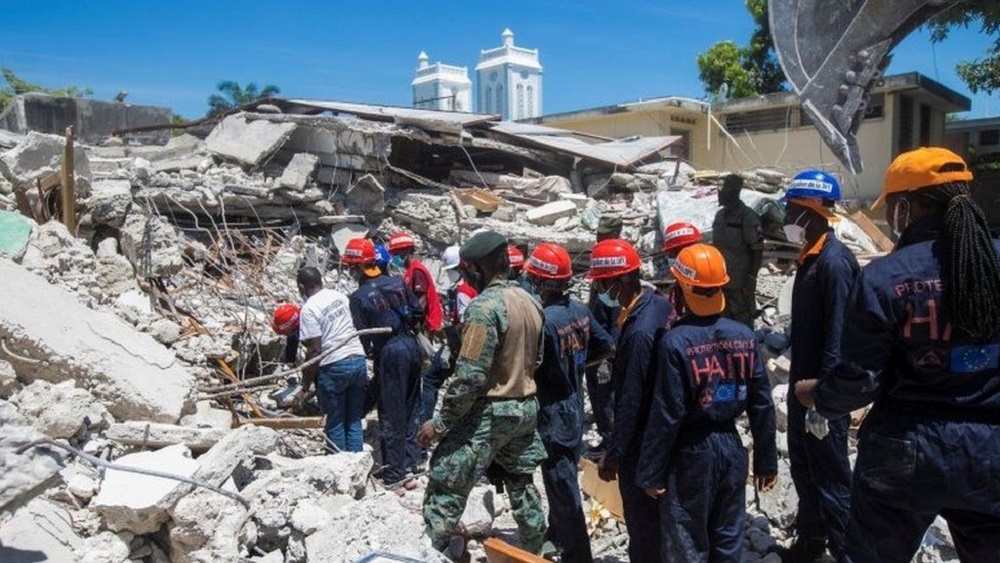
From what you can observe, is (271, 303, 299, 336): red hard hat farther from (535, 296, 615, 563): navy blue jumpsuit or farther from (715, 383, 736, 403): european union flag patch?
(715, 383, 736, 403): european union flag patch

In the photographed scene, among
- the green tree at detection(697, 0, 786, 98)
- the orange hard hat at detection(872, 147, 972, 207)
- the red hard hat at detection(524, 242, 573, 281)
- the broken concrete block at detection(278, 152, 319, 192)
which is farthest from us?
the green tree at detection(697, 0, 786, 98)

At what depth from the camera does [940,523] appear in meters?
3.90

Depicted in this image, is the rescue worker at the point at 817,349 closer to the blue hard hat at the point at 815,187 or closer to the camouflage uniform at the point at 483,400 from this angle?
the blue hard hat at the point at 815,187

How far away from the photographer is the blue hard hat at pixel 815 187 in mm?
4123

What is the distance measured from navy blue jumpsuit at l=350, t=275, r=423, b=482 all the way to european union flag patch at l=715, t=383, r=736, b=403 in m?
2.95

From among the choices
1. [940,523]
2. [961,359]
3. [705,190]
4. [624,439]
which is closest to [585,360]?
[624,439]

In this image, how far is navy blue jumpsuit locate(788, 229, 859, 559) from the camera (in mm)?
3848

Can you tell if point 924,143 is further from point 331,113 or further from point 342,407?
point 342,407

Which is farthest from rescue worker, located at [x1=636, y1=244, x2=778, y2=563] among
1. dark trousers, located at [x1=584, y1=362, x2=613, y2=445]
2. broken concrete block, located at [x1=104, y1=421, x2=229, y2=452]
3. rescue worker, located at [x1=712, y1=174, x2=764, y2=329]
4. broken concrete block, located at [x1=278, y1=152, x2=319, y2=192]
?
broken concrete block, located at [x1=278, y1=152, x2=319, y2=192]

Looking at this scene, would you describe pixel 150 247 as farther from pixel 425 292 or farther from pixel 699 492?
pixel 699 492

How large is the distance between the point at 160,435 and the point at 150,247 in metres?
3.73

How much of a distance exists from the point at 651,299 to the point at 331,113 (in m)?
8.96

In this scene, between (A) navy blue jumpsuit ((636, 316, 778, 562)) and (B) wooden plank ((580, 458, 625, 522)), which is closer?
(A) navy blue jumpsuit ((636, 316, 778, 562))

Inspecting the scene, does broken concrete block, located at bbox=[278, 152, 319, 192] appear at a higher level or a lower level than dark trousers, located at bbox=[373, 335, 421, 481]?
higher
